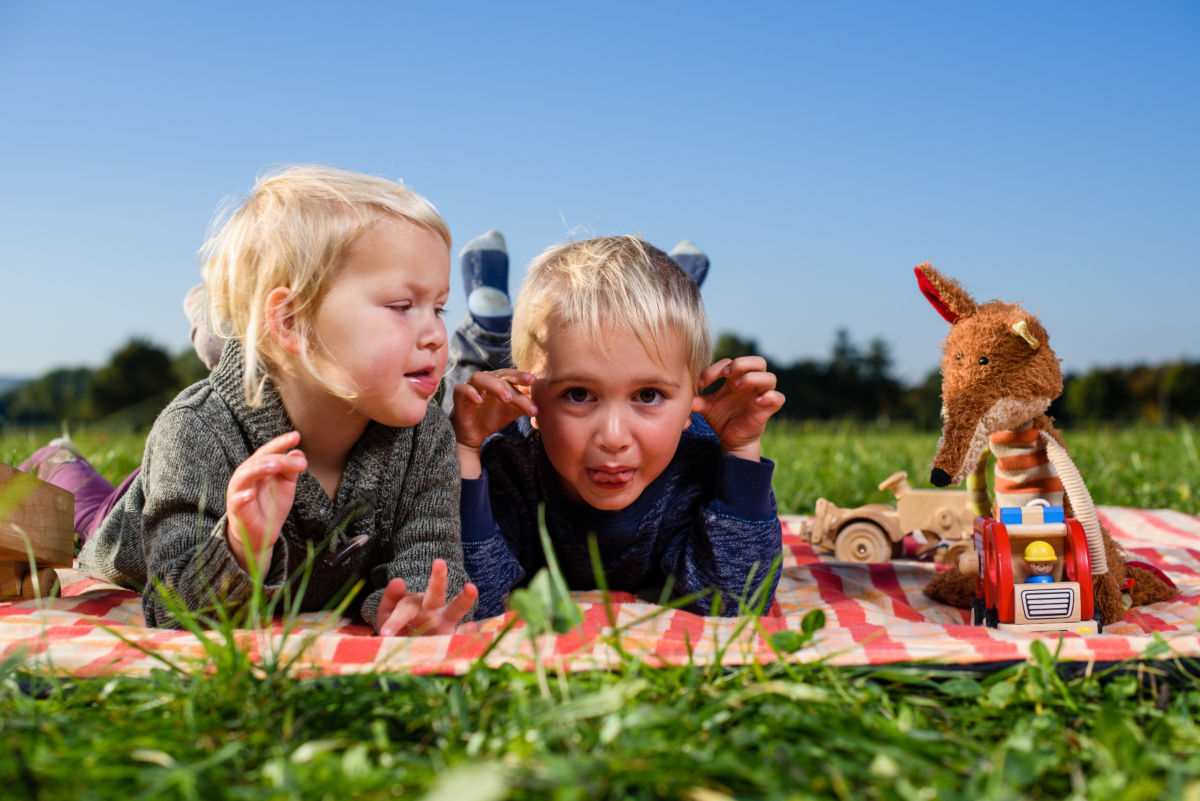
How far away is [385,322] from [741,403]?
3.27 ft

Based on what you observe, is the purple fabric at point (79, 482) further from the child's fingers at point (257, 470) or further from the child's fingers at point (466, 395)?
the child's fingers at point (257, 470)

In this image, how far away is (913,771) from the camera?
1.07 metres

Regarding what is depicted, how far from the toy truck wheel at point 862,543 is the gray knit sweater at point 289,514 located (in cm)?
156

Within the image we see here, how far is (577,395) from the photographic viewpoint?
7.78 ft

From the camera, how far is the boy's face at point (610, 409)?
2309mm

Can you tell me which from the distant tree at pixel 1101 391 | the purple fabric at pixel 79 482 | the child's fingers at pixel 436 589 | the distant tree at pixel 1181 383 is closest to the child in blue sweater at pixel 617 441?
the child's fingers at pixel 436 589

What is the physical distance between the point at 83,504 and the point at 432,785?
288cm

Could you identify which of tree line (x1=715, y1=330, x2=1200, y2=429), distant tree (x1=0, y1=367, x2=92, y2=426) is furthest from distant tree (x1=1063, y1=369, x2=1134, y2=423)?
distant tree (x1=0, y1=367, x2=92, y2=426)

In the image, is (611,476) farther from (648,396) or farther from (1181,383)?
(1181,383)

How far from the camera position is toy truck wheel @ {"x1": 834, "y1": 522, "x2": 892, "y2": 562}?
329cm

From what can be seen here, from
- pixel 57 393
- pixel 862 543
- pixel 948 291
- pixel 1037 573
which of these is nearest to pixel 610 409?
pixel 948 291

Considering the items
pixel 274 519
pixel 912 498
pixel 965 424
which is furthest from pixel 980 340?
pixel 274 519

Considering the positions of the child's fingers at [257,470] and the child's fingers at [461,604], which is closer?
the child's fingers at [257,470]

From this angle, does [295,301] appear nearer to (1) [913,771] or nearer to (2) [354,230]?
(2) [354,230]
